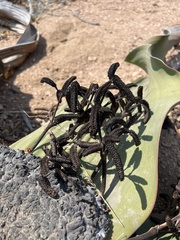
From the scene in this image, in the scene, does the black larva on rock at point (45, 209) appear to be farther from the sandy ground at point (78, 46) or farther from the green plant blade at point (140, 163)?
the sandy ground at point (78, 46)

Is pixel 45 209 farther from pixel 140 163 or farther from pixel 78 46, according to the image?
pixel 78 46

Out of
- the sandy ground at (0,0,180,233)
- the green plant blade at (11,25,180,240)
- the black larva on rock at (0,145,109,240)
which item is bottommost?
the sandy ground at (0,0,180,233)

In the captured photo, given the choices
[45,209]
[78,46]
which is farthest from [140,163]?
[78,46]

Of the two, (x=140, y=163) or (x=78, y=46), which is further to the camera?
(x=78, y=46)

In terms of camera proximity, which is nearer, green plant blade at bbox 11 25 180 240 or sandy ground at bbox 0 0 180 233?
green plant blade at bbox 11 25 180 240

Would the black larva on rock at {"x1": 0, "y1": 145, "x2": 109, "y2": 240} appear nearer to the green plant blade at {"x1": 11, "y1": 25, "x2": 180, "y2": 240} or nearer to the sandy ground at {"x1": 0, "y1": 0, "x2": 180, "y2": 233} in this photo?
the green plant blade at {"x1": 11, "y1": 25, "x2": 180, "y2": 240}

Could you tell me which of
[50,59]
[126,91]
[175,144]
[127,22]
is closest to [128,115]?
[126,91]

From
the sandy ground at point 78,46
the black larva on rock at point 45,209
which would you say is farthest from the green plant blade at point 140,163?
the sandy ground at point 78,46

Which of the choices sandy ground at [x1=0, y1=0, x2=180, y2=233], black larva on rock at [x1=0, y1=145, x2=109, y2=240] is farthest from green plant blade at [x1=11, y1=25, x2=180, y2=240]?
sandy ground at [x1=0, y1=0, x2=180, y2=233]

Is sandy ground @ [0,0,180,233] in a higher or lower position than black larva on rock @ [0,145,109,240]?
lower
